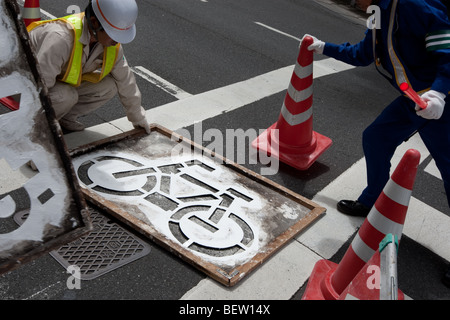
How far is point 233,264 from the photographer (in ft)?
9.88

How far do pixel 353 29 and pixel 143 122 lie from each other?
27.2ft

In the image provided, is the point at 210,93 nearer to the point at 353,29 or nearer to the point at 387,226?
the point at 387,226

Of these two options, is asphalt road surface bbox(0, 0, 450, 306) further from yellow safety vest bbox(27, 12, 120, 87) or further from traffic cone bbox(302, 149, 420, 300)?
yellow safety vest bbox(27, 12, 120, 87)

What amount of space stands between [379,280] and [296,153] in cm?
236

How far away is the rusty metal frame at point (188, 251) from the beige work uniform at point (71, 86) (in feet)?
1.09

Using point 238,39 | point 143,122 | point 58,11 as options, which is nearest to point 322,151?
A: point 143,122

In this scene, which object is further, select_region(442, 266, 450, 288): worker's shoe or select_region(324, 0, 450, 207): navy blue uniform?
select_region(442, 266, 450, 288): worker's shoe

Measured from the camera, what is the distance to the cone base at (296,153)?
431 centimetres

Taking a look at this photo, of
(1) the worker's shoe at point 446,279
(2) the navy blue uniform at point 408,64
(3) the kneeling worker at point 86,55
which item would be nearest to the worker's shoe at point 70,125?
(3) the kneeling worker at point 86,55

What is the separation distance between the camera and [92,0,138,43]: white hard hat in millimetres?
3416

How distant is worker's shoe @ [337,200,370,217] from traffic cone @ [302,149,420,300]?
103 centimetres

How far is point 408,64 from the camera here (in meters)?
3.22

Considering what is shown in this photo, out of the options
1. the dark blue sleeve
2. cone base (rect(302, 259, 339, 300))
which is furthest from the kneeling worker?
cone base (rect(302, 259, 339, 300))

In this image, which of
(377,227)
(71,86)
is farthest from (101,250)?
(377,227)
